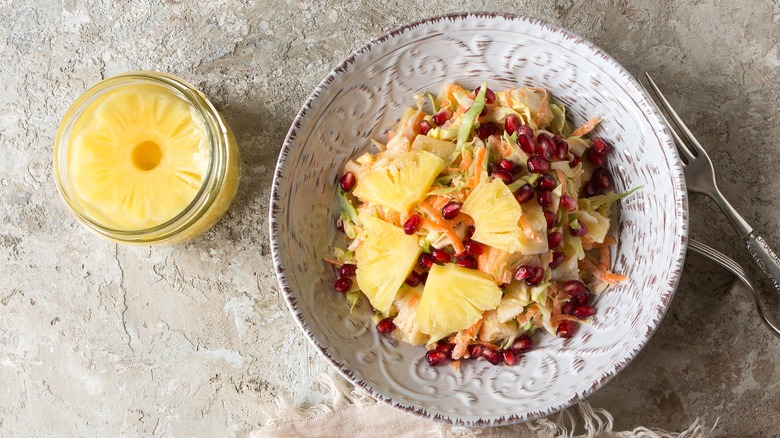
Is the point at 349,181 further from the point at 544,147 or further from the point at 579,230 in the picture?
the point at 579,230

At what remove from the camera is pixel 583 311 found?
229 centimetres

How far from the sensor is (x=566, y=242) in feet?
7.36

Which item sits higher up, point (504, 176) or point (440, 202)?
point (504, 176)

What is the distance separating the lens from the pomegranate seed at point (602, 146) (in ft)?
7.57

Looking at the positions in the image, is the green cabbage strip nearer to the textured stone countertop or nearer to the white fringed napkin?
the textured stone countertop

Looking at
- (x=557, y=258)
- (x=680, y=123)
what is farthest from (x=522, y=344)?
(x=680, y=123)

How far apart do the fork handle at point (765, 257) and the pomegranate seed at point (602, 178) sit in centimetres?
59

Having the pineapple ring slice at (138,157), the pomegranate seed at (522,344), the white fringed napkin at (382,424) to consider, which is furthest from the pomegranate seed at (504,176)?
the pineapple ring slice at (138,157)

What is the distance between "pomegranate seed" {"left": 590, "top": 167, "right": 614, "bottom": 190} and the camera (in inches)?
92.0

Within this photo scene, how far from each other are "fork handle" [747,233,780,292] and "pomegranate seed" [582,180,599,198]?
62cm

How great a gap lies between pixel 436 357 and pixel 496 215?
58 cm

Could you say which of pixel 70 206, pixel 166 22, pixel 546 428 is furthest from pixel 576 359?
pixel 166 22

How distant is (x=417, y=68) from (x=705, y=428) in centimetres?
177

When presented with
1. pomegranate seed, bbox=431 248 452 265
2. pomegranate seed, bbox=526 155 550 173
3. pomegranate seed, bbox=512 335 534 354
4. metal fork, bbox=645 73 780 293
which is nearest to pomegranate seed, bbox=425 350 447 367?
pomegranate seed, bbox=512 335 534 354
